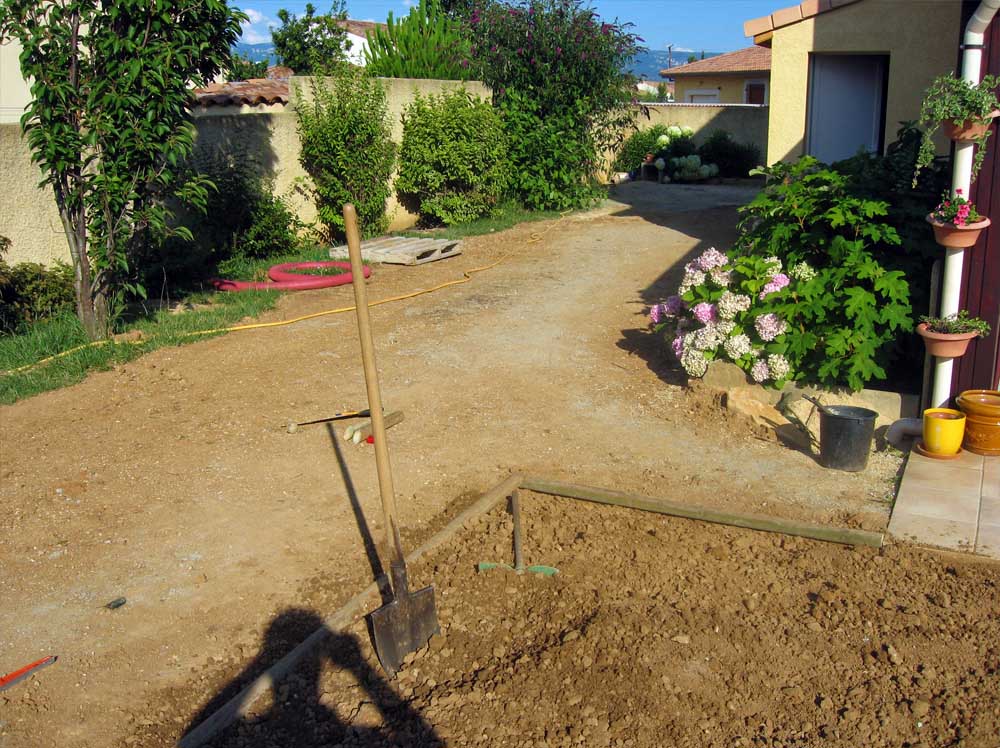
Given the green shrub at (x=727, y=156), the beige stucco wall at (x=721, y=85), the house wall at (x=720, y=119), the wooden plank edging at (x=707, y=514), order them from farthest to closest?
the beige stucco wall at (x=721, y=85)
the house wall at (x=720, y=119)
the green shrub at (x=727, y=156)
the wooden plank edging at (x=707, y=514)

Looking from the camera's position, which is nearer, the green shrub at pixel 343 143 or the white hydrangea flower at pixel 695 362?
the white hydrangea flower at pixel 695 362

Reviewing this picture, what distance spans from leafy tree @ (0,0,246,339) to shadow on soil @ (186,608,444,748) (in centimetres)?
531

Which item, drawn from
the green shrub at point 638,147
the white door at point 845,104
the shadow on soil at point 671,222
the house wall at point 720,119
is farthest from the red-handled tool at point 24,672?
the house wall at point 720,119

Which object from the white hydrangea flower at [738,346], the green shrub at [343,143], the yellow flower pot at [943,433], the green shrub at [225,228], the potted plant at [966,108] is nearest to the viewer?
the potted plant at [966,108]

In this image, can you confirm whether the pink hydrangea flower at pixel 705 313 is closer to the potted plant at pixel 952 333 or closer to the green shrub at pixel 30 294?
the potted plant at pixel 952 333

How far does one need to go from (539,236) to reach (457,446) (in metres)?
7.94

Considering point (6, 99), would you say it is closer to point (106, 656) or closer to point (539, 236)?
point (539, 236)

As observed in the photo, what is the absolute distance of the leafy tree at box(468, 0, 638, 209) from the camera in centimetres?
1523

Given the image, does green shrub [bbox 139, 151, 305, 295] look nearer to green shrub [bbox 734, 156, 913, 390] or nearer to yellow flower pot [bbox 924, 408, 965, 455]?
green shrub [bbox 734, 156, 913, 390]

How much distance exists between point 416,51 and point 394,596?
1333cm

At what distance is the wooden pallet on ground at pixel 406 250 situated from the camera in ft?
39.3

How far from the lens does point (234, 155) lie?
39.0 feet

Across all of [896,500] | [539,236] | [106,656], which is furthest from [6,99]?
[896,500]

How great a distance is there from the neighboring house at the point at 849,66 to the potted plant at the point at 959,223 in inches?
191
